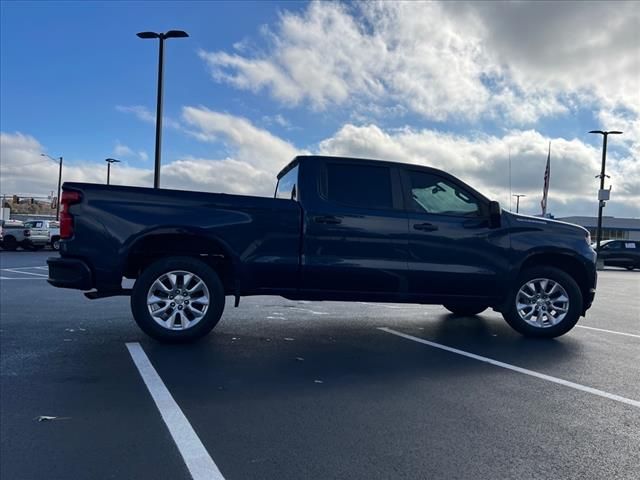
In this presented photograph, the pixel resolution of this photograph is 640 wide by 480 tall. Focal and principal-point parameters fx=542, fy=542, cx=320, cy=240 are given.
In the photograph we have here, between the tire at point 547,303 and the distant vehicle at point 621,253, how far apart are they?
25.6m

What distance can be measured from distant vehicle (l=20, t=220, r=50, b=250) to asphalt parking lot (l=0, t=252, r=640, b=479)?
24334 mm

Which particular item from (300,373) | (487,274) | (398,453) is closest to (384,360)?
(300,373)

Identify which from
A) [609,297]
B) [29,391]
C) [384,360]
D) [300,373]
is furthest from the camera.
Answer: [609,297]

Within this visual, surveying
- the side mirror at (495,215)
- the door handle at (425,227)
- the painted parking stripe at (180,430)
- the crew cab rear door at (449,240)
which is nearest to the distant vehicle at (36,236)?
the painted parking stripe at (180,430)

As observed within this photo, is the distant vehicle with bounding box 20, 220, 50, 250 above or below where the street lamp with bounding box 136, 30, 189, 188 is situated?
below

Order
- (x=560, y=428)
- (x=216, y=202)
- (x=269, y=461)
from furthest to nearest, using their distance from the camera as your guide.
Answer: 1. (x=216, y=202)
2. (x=560, y=428)
3. (x=269, y=461)

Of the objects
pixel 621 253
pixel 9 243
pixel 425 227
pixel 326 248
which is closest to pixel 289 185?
pixel 326 248

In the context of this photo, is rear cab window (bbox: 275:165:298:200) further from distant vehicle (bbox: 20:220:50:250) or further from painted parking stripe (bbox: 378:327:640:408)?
distant vehicle (bbox: 20:220:50:250)

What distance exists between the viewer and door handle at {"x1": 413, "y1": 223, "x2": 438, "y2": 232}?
605cm

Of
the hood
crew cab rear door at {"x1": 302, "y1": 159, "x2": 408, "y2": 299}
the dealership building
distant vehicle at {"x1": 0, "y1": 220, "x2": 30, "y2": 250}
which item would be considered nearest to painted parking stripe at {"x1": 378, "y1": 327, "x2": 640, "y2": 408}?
crew cab rear door at {"x1": 302, "y1": 159, "x2": 408, "y2": 299}

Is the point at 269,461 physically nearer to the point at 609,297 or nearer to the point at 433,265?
the point at 433,265

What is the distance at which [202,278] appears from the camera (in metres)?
5.60

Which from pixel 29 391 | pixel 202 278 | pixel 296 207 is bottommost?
pixel 29 391

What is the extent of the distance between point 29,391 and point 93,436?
116 centimetres
